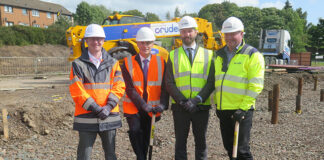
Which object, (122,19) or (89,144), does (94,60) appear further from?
(122,19)

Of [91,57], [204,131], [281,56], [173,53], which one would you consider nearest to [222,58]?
[173,53]

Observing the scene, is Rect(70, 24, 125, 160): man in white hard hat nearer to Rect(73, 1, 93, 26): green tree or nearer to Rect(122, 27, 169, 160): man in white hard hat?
Rect(122, 27, 169, 160): man in white hard hat

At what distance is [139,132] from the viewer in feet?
11.8

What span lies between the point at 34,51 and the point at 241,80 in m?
29.0

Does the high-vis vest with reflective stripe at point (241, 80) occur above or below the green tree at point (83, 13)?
below

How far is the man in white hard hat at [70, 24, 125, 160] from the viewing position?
3.04 meters

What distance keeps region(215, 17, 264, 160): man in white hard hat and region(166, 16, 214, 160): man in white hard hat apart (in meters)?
0.17

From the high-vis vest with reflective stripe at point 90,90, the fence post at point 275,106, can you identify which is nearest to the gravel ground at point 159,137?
the fence post at point 275,106

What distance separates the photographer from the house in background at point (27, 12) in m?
38.3

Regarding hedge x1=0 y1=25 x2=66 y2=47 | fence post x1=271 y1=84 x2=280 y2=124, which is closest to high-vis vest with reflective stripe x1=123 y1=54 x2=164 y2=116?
fence post x1=271 y1=84 x2=280 y2=124

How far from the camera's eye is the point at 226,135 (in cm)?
346

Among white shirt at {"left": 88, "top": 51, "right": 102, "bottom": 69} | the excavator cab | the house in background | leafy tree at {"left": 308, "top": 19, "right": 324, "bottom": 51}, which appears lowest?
white shirt at {"left": 88, "top": 51, "right": 102, "bottom": 69}

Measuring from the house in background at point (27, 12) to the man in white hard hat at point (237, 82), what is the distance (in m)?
37.1

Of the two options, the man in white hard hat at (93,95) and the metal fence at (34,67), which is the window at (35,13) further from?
the man in white hard hat at (93,95)
